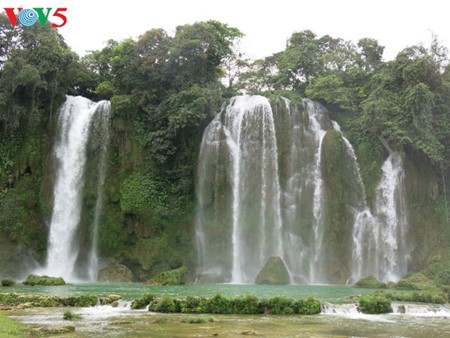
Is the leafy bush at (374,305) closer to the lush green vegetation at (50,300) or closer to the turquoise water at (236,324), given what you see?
the turquoise water at (236,324)

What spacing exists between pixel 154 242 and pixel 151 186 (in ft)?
13.0

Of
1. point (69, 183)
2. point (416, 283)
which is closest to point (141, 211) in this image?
point (69, 183)

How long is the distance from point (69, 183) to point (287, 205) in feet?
48.2

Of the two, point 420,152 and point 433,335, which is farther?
point 420,152

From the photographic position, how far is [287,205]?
121 feet

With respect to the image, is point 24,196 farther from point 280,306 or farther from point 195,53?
point 280,306

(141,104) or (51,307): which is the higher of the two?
(141,104)

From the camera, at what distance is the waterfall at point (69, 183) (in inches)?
1404

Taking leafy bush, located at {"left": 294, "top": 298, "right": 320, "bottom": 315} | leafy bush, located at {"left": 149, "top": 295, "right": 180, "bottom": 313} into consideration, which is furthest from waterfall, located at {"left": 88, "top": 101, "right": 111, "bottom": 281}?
leafy bush, located at {"left": 294, "top": 298, "right": 320, "bottom": 315}

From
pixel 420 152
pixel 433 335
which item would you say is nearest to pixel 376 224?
pixel 420 152

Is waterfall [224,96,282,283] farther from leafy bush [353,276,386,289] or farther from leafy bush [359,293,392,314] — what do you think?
leafy bush [359,293,392,314]

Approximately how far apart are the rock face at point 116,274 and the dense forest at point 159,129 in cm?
140

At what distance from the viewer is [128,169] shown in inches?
1518

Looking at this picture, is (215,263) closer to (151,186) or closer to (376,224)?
(151,186)
